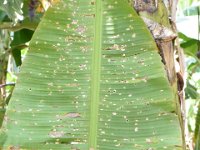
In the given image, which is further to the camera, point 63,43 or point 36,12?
point 36,12

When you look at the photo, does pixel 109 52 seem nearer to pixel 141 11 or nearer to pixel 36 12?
pixel 141 11

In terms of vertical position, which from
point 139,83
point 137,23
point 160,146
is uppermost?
point 137,23

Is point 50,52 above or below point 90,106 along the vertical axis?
above

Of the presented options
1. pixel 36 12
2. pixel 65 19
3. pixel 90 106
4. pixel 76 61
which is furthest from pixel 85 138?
pixel 36 12

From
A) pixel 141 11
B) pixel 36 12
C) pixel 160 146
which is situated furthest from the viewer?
pixel 36 12

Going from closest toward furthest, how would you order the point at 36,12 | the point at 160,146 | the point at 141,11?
the point at 160,146, the point at 141,11, the point at 36,12
